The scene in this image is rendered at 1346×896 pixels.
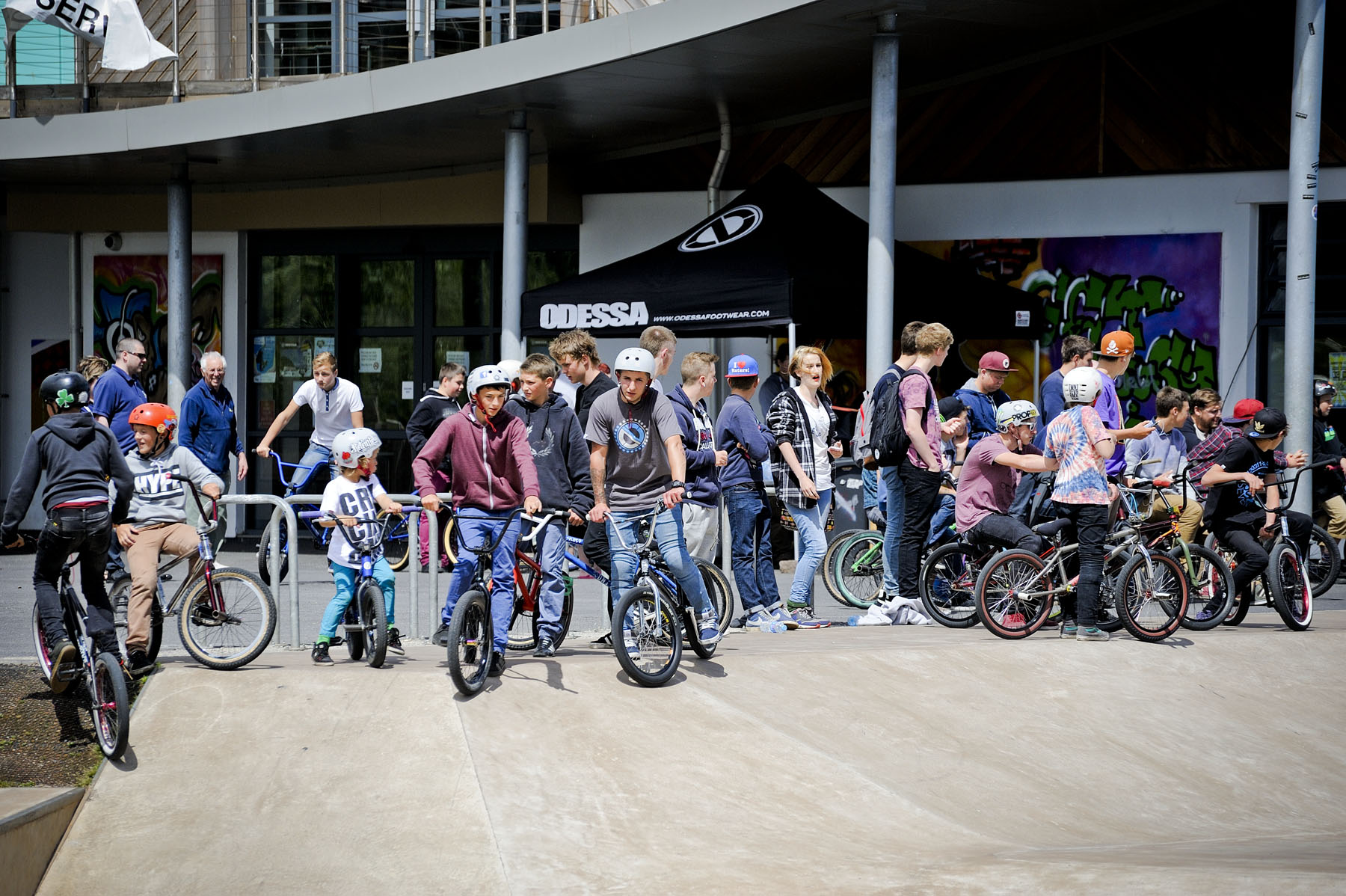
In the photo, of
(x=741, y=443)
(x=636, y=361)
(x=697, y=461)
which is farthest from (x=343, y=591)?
(x=741, y=443)

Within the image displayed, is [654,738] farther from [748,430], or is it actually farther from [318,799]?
[748,430]

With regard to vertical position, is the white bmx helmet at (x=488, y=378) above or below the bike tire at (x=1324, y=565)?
above

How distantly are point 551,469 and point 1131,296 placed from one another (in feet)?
27.1

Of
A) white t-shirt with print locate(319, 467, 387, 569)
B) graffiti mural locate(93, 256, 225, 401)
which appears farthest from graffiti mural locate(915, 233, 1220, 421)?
graffiti mural locate(93, 256, 225, 401)

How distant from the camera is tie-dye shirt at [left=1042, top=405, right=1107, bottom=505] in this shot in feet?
28.0

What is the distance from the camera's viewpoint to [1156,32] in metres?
13.6

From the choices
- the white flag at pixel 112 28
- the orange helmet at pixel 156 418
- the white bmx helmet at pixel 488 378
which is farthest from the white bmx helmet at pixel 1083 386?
the white flag at pixel 112 28

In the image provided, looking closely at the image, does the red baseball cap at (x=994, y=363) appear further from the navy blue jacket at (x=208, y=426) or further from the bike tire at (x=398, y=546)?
the navy blue jacket at (x=208, y=426)

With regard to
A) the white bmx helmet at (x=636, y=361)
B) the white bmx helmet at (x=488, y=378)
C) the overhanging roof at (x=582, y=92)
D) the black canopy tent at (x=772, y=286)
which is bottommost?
the white bmx helmet at (x=488, y=378)

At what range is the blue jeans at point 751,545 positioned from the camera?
30.1 ft

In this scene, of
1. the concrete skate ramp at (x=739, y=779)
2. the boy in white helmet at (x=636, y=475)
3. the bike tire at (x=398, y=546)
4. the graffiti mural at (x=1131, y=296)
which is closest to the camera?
the concrete skate ramp at (x=739, y=779)

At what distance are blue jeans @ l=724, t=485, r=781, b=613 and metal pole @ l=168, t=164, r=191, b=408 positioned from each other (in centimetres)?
979

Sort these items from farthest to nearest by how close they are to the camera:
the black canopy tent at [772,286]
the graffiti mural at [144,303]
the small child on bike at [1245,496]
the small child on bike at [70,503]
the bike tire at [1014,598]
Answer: the graffiti mural at [144,303]
the black canopy tent at [772,286]
the small child on bike at [1245,496]
the bike tire at [1014,598]
the small child on bike at [70,503]

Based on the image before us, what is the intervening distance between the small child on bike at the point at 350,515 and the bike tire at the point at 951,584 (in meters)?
3.72
